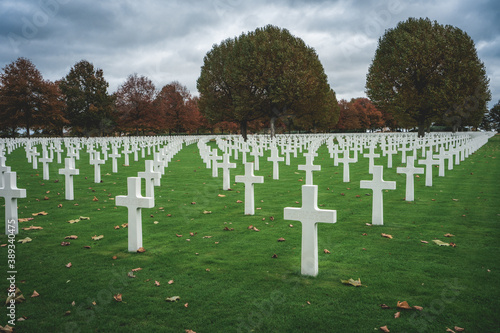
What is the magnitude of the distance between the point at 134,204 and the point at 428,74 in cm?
3706

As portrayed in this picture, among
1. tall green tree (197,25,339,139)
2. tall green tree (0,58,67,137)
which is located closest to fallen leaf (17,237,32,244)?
tall green tree (197,25,339,139)

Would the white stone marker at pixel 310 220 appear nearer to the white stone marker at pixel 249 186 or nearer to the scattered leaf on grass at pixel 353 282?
the scattered leaf on grass at pixel 353 282

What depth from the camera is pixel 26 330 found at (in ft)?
10.6

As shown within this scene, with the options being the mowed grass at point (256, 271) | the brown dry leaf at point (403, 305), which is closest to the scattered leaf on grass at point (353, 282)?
the mowed grass at point (256, 271)

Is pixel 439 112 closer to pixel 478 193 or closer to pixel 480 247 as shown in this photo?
pixel 478 193

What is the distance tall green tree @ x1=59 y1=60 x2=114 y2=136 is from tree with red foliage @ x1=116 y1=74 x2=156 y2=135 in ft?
5.60

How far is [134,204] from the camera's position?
5.16 meters

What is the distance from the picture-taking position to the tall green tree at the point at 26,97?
45.4 meters

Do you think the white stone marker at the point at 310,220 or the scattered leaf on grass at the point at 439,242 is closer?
the white stone marker at the point at 310,220

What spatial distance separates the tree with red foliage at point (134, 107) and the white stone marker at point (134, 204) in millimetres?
60276

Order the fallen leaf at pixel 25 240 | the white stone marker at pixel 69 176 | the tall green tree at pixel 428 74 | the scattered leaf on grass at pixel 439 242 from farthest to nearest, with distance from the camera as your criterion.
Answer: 1. the tall green tree at pixel 428 74
2. the white stone marker at pixel 69 176
3. the fallen leaf at pixel 25 240
4. the scattered leaf on grass at pixel 439 242

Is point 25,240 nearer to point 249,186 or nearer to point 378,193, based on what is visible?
point 249,186

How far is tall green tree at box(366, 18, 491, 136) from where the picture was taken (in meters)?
34.7

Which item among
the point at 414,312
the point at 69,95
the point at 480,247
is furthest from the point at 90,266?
the point at 69,95
